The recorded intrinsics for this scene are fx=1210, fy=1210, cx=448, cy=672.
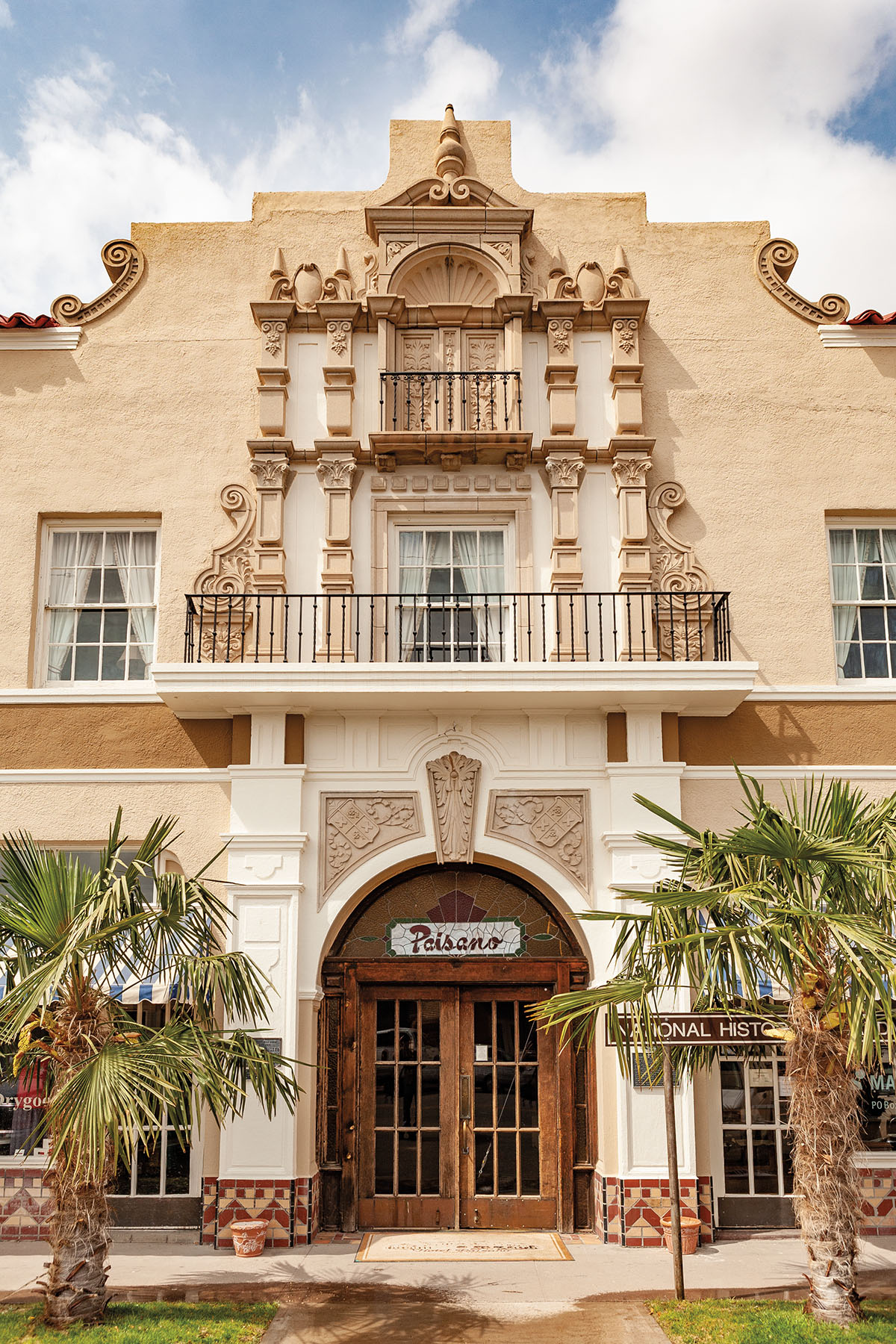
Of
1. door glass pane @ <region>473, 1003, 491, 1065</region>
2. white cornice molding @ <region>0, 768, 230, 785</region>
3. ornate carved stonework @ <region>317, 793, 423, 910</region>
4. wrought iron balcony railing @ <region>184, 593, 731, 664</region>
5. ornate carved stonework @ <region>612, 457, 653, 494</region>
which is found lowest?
door glass pane @ <region>473, 1003, 491, 1065</region>

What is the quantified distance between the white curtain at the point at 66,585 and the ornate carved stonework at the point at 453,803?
3.87 metres

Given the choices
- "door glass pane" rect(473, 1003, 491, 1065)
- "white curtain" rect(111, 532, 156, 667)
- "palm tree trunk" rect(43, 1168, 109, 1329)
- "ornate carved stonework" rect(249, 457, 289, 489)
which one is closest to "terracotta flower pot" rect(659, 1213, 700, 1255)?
"door glass pane" rect(473, 1003, 491, 1065)

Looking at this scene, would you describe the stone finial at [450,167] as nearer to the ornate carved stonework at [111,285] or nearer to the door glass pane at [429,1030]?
the ornate carved stonework at [111,285]

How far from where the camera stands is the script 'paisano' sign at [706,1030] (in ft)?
26.7

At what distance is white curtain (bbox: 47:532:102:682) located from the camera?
1191cm

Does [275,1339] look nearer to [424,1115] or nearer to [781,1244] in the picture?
[424,1115]

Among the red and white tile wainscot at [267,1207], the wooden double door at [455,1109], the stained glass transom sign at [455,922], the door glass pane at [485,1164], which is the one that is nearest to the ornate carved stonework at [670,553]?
the stained glass transom sign at [455,922]

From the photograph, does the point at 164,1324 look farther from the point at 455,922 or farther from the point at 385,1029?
the point at 455,922

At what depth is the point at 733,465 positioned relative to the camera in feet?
39.6

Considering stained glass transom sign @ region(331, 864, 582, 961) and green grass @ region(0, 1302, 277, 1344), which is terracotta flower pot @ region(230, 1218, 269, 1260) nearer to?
green grass @ region(0, 1302, 277, 1344)

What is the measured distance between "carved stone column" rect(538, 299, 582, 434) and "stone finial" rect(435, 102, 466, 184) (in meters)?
1.75

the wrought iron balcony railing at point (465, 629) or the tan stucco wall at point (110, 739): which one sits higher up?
the wrought iron balcony railing at point (465, 629)

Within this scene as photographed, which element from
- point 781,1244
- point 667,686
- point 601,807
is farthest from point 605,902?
point 781,1244

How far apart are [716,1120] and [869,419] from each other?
6.93 m
